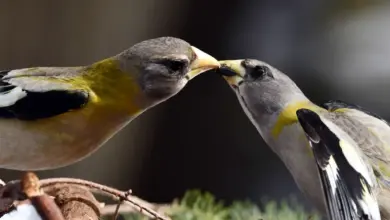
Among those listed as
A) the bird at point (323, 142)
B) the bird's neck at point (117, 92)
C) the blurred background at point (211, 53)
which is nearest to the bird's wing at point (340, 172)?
the bird at point (323, 142)

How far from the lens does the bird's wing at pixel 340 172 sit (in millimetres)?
385

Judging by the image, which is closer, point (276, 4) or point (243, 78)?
point (243, 78)

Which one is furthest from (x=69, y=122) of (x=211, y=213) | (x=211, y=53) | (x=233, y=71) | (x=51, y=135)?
(x=211, y=53)

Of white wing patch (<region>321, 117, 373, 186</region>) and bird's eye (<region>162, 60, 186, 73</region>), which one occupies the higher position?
bird's eye (<region>162, 60, 186, 73</region>)

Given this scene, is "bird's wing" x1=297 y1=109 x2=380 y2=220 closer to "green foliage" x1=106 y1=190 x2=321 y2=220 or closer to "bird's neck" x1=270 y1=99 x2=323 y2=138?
"bird's neck" x1=270 y1=99 x2=323 y2=138

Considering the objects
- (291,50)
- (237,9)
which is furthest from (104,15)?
(291,50)

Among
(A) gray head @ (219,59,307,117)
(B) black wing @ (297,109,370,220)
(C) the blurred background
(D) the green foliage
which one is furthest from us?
(C) the blurred background

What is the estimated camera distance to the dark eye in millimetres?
495

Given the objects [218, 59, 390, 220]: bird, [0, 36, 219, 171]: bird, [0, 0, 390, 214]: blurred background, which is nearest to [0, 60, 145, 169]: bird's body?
[0, 36, 219, 171]: bird

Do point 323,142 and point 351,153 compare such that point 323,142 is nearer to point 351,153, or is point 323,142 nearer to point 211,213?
point 351,153

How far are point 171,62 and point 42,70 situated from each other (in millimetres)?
103

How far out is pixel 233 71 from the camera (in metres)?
0.49

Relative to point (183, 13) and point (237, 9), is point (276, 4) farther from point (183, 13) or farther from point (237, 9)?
point (183, 13)

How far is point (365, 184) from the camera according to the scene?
0.40m
